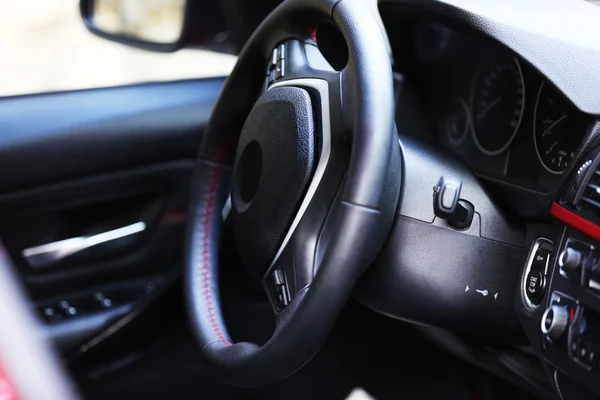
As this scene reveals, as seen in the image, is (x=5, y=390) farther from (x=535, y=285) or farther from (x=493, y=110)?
(x=493, y=110)

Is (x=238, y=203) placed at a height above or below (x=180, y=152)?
above

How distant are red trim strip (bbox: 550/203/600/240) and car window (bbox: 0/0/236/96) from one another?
0.88m

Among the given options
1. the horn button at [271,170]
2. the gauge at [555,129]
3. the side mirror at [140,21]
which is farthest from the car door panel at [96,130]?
the gauge at [555,129]

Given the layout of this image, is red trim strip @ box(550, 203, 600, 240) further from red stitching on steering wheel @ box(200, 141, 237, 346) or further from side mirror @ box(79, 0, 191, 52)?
side mirror @ box(79, 0, 191, 52)

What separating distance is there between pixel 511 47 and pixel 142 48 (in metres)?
1.07

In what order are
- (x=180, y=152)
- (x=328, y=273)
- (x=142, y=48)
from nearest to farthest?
(x=328, y=273)
(x=180, y=152)
(x=142, y=48)

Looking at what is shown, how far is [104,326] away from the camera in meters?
1.52

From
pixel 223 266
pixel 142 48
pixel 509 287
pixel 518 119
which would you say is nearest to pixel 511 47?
pixel 518 119

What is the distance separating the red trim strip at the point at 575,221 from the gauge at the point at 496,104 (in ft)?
0.72

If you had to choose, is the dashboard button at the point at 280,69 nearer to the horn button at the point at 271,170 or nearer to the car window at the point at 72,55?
the horn button at the point at 271,170

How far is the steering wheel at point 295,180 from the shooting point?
0.83m

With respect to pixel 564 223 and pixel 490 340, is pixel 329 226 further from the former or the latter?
pixel 490 340

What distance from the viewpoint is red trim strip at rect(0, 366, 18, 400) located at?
0.41 meters

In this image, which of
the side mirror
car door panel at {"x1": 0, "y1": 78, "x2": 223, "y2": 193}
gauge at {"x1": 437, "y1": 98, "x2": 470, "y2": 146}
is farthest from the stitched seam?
the side mirror
